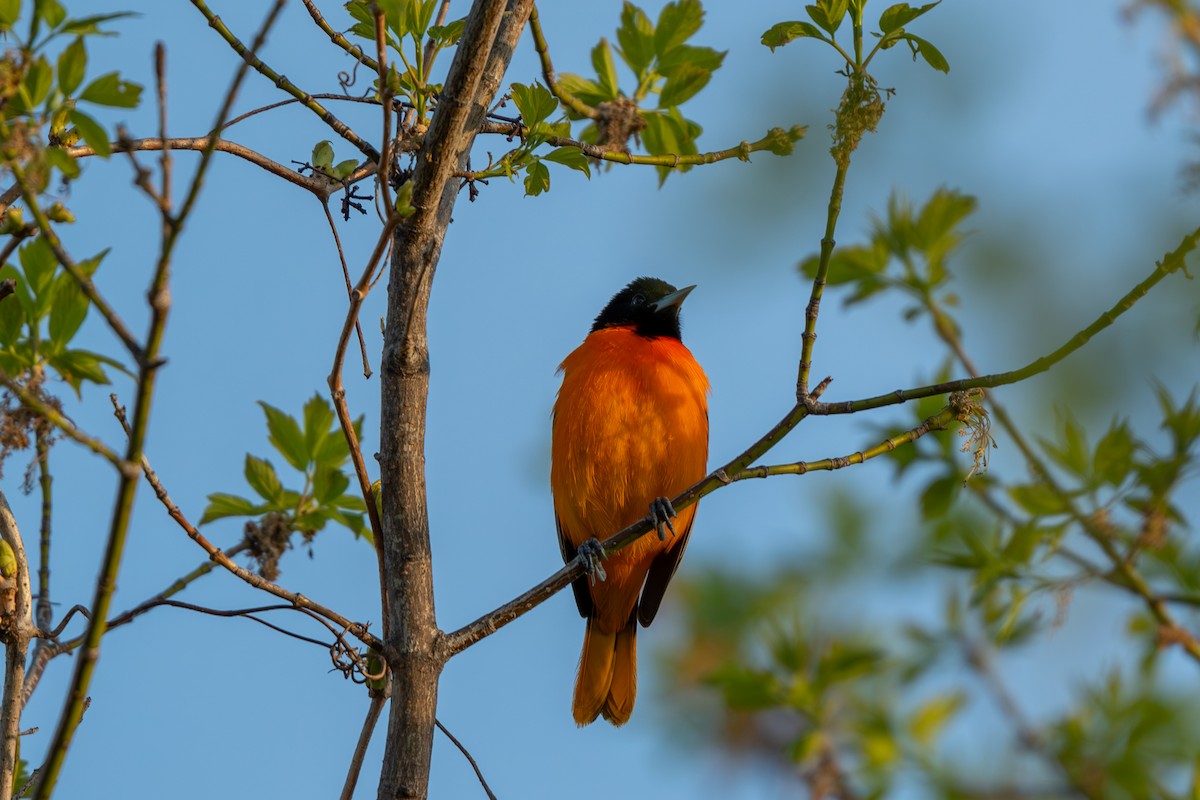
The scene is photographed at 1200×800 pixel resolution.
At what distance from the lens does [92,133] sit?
2246 mm

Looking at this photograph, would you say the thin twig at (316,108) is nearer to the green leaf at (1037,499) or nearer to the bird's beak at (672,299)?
the green leaf at (1037,499)

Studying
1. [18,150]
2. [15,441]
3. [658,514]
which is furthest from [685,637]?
[18,150]

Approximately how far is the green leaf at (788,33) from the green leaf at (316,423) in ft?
5.24

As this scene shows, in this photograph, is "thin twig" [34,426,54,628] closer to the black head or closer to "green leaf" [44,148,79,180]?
"green leaf" [44,148,79,180]

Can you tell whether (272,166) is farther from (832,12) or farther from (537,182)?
(832,12)

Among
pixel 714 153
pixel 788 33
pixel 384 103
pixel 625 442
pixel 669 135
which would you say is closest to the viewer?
pixel 384 103

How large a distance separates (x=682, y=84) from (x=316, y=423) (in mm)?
1620

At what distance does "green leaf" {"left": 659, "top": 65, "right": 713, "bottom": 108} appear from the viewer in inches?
157

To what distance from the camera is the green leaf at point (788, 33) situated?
2906mm

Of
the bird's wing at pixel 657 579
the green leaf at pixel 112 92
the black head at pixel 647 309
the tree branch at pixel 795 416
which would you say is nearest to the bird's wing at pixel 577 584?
the bird's wing at pixel 657 579

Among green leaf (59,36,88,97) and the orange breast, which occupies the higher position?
the orange breast

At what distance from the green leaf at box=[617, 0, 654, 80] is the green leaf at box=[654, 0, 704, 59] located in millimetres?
36

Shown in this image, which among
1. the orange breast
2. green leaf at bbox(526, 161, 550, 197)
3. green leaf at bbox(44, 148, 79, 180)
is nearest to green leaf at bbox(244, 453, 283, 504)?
green leaf at bbox(526, 161, 550, 197)

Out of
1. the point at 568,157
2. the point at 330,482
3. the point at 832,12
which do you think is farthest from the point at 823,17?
the point at 330,482
